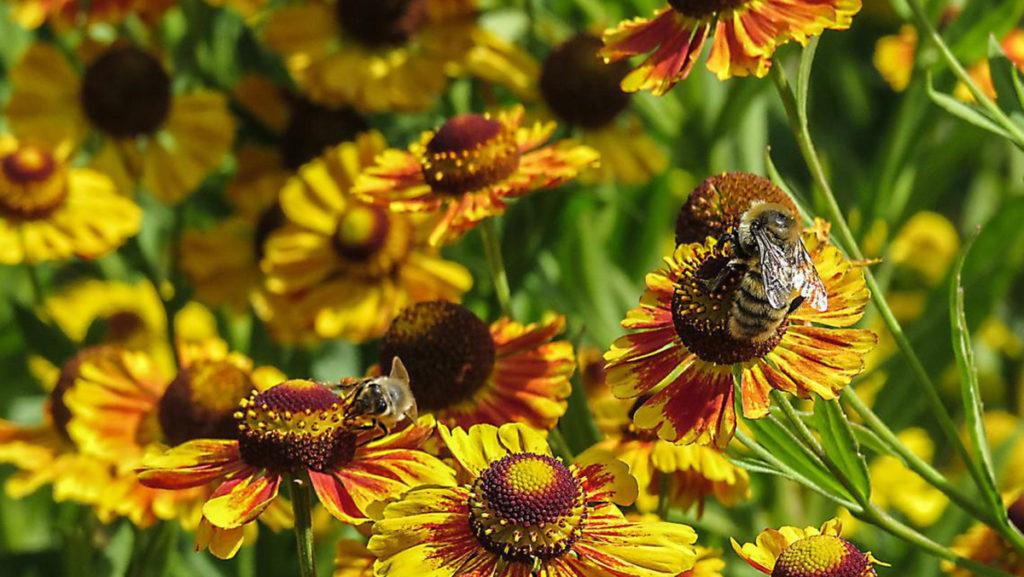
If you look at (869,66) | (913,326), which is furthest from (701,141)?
(869,66)

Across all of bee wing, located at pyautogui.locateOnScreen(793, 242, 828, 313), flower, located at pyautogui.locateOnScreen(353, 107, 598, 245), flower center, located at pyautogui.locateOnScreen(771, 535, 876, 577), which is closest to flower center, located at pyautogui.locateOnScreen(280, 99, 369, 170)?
flower, located at pyautogui.locateOnScreen(353, 107, 598, 245)

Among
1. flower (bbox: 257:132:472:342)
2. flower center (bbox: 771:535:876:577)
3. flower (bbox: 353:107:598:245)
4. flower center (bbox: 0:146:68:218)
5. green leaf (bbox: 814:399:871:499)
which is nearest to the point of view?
flower center (bbox: 771:535:876:577)

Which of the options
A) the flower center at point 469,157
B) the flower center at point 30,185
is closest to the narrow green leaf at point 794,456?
the flower center at point 469,157

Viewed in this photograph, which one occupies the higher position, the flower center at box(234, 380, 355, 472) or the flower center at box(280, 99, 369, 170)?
the flower center at box(234, 380, 355, 472)

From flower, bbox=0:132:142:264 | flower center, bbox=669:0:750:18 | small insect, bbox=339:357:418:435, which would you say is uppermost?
flower center, bbox=669:0:750:18

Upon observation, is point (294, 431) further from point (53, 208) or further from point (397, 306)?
point (53, 208)

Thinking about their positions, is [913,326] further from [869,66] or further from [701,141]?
[869,66]

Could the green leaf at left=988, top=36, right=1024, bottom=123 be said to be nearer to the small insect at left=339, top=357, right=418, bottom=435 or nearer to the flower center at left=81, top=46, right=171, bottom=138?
the small insect at left=339, top=357, right=418, bottom=435
